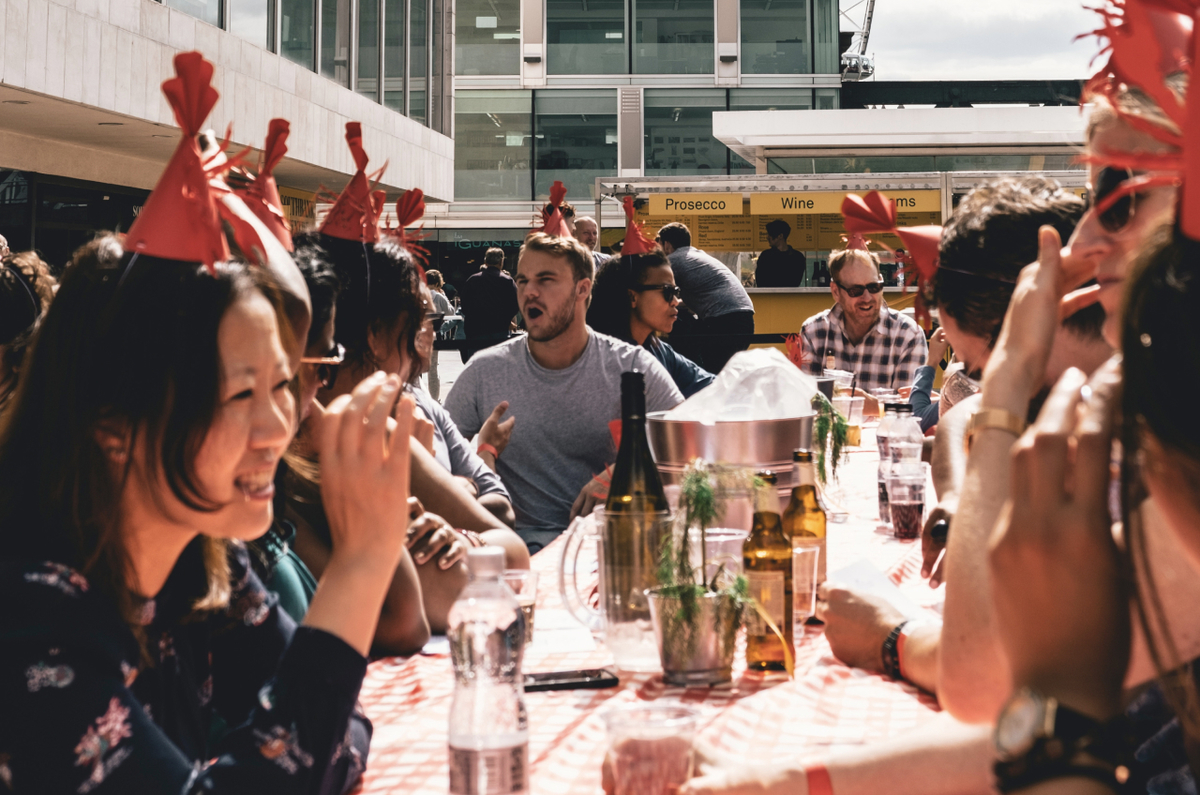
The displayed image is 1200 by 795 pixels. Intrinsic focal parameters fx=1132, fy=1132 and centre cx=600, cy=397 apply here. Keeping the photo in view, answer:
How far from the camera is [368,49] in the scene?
1681cm

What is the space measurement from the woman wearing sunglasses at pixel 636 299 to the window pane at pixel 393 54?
13.2m

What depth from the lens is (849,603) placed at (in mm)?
1797

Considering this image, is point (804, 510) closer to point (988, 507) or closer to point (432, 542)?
point (432, 542)

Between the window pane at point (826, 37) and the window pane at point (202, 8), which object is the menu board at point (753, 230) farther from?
the window pane at point (826, 37)

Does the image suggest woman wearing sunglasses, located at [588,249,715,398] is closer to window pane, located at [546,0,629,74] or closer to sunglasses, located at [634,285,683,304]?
sunglasses, located at [634,285,683,304]

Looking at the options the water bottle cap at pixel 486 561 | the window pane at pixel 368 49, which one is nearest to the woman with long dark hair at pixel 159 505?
the water bottle cap at pixel 486 561

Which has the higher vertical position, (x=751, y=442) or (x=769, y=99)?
(x=769, y=99)

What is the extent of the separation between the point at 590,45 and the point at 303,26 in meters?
12.4

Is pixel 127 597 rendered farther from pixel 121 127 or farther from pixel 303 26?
pixel 303 26

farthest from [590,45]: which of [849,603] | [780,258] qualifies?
[849,603]

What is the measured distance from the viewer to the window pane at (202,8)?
423 inches

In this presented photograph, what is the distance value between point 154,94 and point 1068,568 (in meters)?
10.6

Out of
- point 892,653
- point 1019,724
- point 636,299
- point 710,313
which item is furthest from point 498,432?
point 710,313

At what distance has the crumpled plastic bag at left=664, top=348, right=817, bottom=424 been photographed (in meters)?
2.33
